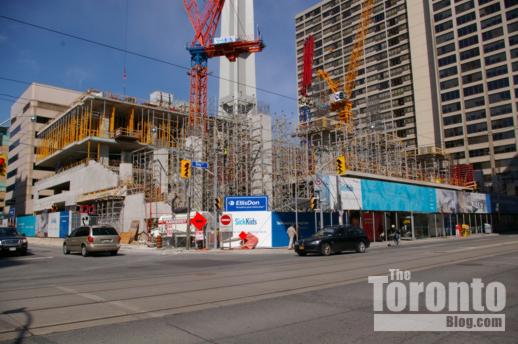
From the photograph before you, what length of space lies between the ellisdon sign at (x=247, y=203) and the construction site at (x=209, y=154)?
2.65 ft

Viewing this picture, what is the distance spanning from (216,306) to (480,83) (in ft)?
314

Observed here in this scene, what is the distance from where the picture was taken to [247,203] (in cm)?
2964

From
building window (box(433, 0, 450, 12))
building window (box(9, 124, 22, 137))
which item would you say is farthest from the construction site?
building window (box(433, 0, 450, 12))

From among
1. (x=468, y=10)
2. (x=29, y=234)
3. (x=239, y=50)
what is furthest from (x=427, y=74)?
(x=29, y=234)

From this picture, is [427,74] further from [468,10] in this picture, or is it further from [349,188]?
[349,188]

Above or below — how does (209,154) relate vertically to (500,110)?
below

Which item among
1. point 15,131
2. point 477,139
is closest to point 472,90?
point 477,139

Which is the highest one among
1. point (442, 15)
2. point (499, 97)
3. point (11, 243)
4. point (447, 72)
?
point (442, 15)

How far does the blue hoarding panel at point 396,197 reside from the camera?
36.8 meters

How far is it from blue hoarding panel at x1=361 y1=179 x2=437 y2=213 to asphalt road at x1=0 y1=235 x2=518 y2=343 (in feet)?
73.1

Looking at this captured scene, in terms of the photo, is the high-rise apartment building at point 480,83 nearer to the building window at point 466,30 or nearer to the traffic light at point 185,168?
the building window at point 466,30

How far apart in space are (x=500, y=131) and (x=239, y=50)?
64.0 metres

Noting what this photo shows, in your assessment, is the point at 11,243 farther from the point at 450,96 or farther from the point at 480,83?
the point at 450,96

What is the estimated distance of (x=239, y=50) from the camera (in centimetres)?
5059
